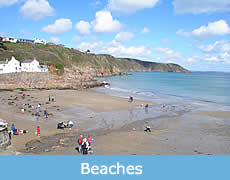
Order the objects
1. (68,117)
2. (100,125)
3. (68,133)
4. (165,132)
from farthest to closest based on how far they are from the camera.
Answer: (68,117) → (100,125) → (165,132) → (68,133)

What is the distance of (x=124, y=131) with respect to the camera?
57.8 feet

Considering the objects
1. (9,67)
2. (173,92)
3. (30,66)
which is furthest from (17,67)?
(173,92)

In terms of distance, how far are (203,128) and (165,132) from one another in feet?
15.2

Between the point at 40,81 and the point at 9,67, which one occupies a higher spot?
the point at 9,67

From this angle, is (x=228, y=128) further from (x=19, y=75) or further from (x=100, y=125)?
(x=19, y=75)

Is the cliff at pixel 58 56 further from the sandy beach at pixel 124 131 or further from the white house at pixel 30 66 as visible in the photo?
the sandy beach at pixel 124 131

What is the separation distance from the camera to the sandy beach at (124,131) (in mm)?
13156

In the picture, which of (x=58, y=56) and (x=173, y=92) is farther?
(x=58, y=56)

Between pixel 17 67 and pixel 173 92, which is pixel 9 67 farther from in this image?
pixel 173 92

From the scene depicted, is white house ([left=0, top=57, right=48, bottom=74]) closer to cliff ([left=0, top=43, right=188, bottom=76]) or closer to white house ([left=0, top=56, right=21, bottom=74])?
white house ([left=0, top=56, right=21, bottom=74])

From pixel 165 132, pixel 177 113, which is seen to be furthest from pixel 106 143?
pixel 177 113

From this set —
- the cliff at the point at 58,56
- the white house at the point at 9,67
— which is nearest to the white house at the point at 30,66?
the white house at the point at 9,67

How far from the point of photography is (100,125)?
19156mm

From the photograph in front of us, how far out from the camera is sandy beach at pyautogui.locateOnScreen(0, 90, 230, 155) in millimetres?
13156
